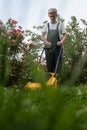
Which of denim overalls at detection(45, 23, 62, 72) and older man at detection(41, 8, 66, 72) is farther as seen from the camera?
denim overalls at detection(45, 23, 62, 72)

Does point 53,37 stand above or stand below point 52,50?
above

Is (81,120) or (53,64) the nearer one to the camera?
(81,120)

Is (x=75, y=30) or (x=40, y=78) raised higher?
(x=40, y=78)

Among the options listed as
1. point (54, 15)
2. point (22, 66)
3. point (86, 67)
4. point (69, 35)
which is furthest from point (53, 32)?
point (69, 35)

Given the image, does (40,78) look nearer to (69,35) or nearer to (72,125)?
(72,125)

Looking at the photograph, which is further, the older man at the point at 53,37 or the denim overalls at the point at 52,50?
the denim overalls at the point at 52,50

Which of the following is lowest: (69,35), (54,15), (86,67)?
(86,67)

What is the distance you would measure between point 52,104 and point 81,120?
100 mm

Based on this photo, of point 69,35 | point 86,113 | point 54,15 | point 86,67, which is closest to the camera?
point 86,113

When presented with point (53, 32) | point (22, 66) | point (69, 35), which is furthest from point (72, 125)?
point (69, 35)

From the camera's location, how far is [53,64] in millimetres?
9852

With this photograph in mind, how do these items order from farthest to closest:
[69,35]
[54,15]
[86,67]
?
[69,35] → [86,67] → [54,15]

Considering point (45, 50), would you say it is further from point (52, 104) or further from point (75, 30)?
point (52, 104)

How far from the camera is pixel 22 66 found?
13.2 metres
